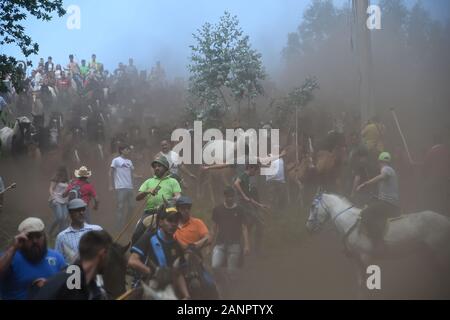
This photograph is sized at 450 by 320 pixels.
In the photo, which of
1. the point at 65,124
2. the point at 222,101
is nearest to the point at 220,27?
the point at 222,101

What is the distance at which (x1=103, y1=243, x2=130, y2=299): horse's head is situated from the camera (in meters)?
A: 6.52

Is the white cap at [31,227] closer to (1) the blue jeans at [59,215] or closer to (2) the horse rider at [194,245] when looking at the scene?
(2) the horse rider at [194,245]

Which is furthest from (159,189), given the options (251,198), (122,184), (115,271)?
(115,271)

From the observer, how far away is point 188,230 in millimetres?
8266

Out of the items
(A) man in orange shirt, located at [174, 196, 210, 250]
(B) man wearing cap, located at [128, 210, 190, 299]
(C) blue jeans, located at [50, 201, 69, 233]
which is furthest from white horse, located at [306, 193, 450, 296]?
(C) blue jeans, located at [50, 201, 69, 233]

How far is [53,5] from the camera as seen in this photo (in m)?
11.2

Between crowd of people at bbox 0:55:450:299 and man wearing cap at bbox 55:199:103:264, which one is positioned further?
man wearing cap at bbox 55:199:103:264

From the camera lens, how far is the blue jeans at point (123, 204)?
11.8 metres

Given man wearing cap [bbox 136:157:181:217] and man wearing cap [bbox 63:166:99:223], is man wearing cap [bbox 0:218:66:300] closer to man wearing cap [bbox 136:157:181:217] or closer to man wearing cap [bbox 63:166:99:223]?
man wearing cap [bbox 136:157:181:217]

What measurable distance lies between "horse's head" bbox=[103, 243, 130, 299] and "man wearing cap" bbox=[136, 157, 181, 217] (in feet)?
9.08

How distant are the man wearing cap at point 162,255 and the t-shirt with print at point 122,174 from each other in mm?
4677

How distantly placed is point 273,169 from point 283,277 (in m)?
3.33

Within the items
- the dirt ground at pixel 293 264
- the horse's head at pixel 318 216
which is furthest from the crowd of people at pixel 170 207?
the horse's head at pixel 318 216
